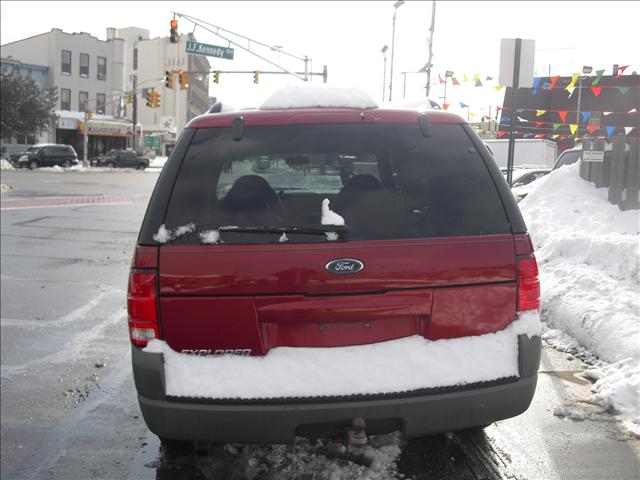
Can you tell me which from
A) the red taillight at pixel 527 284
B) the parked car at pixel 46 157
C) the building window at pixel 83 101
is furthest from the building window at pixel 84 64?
the red taillight at pixel 527 284

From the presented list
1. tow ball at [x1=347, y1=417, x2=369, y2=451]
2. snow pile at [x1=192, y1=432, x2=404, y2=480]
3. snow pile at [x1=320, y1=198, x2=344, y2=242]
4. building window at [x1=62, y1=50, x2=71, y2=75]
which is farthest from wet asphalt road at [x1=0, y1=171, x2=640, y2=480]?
building window at [x1=62, y1=50, x2=71, y2=75]

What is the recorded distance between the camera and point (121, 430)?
403 centimetres

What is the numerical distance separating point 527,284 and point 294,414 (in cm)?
116

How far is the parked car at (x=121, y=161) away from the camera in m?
49.2

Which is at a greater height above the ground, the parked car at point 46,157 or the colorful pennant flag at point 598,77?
the colorful pennant flag at point 598,77

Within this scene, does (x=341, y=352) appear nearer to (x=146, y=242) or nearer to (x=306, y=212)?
(x=306, y=212)

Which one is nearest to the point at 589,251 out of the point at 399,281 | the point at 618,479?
the point at 618,479

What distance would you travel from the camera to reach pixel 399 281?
99.2 inches

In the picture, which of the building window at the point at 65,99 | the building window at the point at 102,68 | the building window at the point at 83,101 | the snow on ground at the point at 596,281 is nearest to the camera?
the snow on ground at the point at 596,281

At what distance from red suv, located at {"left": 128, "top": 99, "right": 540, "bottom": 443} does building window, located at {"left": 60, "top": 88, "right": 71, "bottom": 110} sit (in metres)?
61.0

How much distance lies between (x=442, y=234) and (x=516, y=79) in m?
5.93

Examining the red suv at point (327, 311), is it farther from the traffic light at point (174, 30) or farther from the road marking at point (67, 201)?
the traffic light at point (174, 30)

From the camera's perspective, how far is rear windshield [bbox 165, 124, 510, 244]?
2.57 meters

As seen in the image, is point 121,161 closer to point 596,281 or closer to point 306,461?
point 596,281
